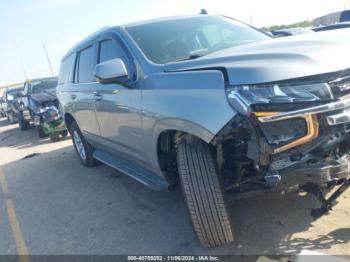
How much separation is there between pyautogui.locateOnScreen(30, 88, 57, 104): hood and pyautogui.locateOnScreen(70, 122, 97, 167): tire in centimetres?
506

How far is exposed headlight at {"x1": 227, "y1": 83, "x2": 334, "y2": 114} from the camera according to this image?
2.65 metres

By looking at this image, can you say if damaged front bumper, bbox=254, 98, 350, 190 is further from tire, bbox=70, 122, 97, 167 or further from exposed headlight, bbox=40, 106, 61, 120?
exposed headlight, bbox=40, 106, 61, 120

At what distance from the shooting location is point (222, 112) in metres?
2.86

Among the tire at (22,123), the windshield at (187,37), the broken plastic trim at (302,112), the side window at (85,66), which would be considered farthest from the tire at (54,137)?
the broken plastic trim at (302,112)

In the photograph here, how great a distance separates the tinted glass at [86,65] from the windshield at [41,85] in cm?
774

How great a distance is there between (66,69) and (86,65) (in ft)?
4.43

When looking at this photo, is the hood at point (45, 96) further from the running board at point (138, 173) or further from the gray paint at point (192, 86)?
the gray paint at point (192, 86)

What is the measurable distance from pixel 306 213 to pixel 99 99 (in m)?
2.69

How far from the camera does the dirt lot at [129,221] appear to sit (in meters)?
3.53

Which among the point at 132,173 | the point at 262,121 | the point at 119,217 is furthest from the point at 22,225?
the point at 262,121

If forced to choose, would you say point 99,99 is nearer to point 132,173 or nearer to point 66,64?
point 132,173

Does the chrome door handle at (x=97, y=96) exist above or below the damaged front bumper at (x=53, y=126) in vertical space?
above

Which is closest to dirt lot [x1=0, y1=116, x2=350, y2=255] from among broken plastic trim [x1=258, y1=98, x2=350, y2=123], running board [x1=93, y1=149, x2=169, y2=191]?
running board [x1=93, y1=149, x2=169, y2=191]

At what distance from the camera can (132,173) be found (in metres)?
4.55
